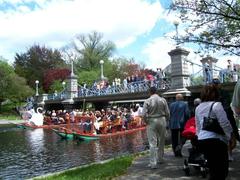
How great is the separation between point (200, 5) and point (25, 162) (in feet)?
31.9

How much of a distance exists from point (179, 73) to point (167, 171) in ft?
64.2

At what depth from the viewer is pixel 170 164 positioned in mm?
9516

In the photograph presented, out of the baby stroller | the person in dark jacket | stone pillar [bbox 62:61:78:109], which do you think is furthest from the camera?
stone pillar [bbox 62:61:78:109]

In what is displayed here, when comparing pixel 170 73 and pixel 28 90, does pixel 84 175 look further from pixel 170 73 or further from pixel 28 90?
pixel 28 90

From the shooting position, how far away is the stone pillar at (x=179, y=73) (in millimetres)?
27219

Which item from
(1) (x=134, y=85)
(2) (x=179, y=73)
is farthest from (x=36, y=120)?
(2) (x=179, y=73)

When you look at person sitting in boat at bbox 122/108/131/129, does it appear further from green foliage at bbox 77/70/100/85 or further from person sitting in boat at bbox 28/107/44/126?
green foliage at bbox 77/70/100/85

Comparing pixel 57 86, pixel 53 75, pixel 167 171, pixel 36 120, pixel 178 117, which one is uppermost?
pixel 53 75

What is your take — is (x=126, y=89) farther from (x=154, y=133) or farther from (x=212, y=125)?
(x=212, y=125)

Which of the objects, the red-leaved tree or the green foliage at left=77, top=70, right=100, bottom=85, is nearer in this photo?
the green foliage at left=77, top=70, right=100, bottom=85

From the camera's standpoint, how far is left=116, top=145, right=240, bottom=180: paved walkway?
791 cm

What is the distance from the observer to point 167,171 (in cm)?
861

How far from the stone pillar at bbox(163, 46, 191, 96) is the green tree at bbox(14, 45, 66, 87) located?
48.6m

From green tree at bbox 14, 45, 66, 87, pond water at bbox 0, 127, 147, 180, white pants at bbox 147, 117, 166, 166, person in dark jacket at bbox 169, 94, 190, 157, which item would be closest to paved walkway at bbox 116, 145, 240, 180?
white pants at bbox 147, 117, 166, 166
